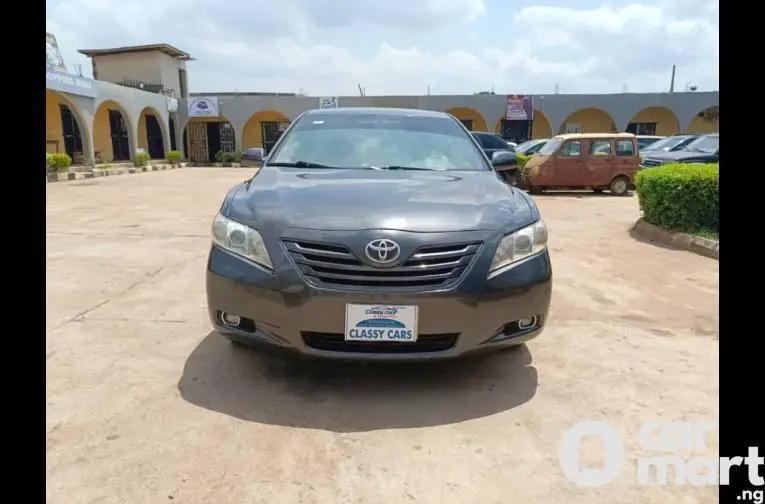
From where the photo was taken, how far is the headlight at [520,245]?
2.52 meters

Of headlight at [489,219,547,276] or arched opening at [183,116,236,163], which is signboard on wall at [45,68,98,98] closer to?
arched opening at [183,116,236,163]

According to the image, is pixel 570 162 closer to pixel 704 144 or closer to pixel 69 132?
pixel 704 144

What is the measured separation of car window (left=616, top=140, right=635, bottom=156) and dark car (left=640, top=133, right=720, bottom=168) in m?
0.62

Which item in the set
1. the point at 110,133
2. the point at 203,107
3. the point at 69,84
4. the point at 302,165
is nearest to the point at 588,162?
the point at 302,165

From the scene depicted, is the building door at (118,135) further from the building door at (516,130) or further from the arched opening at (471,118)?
the building door at (516,130)

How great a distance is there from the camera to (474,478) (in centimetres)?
204

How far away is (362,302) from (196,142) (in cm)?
3233

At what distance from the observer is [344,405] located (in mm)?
2574

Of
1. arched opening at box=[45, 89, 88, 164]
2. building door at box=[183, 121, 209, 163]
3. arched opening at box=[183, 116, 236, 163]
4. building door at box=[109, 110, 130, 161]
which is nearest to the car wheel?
arched opening at box=[45, 89, 88, 164]

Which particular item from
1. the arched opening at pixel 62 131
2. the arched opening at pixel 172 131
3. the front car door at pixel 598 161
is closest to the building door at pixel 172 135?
the arched opening at pixel 172 131

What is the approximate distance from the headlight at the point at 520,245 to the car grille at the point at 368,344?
0.42m

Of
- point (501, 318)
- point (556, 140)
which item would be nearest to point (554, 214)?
point (556, 140)

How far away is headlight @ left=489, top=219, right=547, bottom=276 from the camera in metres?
2.52

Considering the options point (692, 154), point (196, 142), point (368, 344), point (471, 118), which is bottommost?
point (368, 344)
